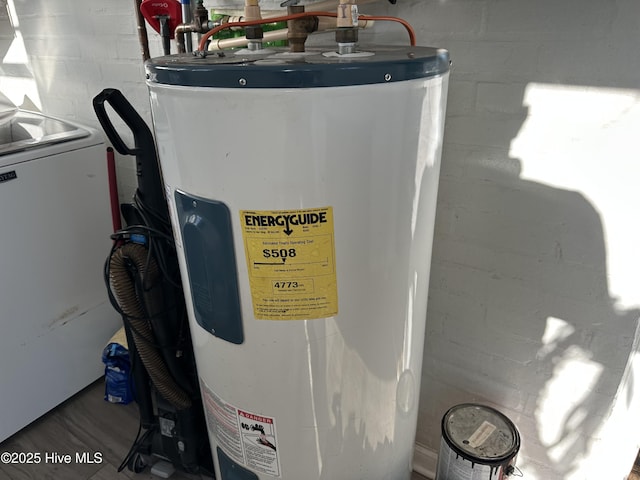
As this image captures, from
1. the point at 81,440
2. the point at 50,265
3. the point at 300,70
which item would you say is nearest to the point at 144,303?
the point at 50,265

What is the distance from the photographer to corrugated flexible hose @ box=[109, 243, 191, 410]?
4.01ft

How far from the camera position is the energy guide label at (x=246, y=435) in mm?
917

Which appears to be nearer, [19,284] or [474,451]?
[474,451]

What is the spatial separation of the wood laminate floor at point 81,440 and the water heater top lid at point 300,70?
120cm

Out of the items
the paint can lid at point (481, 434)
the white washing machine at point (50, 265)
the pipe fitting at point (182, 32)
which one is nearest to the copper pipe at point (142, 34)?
the pipe fitting at point (182, 32)

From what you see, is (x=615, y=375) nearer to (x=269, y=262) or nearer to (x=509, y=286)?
(x=509, y=286)

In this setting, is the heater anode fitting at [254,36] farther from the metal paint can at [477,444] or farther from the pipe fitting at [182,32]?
the metal paint can at [477,444]

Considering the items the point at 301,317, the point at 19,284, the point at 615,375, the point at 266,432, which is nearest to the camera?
the point at 301,317

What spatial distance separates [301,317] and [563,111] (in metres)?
0.65

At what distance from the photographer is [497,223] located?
1116 millimetres

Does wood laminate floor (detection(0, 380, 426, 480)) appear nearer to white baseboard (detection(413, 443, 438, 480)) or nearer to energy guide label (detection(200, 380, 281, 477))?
white baseboard (detection(413, 443, 438, 480))

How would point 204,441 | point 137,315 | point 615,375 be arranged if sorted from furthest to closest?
1. point 204,441
2. point 137,315
3. point 615,375

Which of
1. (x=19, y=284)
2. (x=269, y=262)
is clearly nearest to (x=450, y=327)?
(x=269, y=262)

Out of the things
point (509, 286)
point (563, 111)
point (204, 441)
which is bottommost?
point (204, 441)
